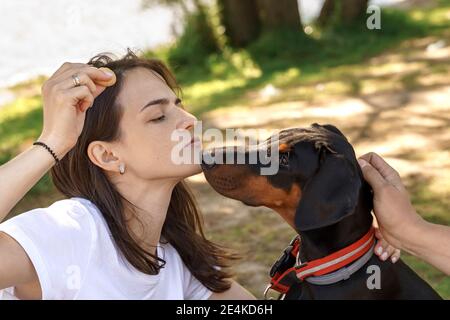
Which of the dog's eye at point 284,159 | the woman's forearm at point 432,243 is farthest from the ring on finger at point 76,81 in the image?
the woman's forearm at point 432,243

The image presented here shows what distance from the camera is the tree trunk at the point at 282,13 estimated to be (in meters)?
10.1

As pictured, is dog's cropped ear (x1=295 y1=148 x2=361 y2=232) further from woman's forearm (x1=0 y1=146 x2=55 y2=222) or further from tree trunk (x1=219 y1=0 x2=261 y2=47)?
tree trunk (x1=219 y1=0 x2=261 y2=47)

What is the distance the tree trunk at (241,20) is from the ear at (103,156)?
7.77 metres

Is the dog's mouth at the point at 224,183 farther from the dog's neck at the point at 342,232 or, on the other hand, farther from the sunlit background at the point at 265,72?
the sunlit background at the point at 265,72

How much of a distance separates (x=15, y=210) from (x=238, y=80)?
13.9 feet

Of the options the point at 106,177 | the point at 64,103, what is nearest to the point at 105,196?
the point at 106,177

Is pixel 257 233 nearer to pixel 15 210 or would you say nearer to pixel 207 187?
pixel 207 187

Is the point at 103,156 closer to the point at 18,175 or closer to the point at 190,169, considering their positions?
the point at 190,169

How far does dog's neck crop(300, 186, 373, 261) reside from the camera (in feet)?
9.24

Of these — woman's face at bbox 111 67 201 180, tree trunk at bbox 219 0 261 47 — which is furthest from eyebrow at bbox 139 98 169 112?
tree trunk at bbox 219 0 261 47

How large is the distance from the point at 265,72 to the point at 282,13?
3.40 feet

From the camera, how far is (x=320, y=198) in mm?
2756

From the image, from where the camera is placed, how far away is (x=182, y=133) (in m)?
3.00
